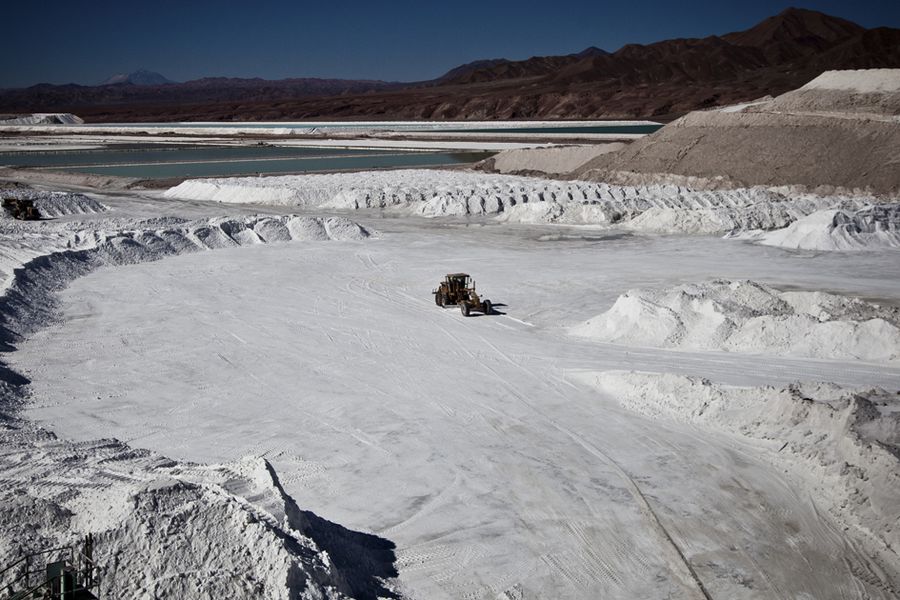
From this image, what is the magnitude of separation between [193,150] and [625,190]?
43.9 m

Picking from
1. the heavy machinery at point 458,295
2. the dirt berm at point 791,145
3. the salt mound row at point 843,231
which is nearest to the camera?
the heavy machinery at point 458,295

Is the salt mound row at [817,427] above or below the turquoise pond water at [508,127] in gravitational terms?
below

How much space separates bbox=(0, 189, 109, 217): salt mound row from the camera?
106ft

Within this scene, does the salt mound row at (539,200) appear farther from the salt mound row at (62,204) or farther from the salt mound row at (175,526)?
the salt mound row at (175,526)

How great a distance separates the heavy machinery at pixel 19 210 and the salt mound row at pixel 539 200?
310 inches

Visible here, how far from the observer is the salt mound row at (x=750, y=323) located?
568 inches

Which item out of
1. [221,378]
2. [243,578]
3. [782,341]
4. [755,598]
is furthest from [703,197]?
[243,578]

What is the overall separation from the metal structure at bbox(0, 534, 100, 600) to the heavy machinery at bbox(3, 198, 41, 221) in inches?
1061

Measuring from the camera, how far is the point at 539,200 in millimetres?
33562

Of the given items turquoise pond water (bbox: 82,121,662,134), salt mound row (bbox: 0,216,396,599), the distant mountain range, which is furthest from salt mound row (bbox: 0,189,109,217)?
the distant mountain range

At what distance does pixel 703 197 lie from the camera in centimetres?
3212

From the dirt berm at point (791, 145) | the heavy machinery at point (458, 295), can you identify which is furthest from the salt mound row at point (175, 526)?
the dirt berm at point (791, 145)

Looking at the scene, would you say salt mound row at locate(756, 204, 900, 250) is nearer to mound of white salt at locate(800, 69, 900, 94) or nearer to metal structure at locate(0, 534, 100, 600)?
mound of white salt at locate(800, 69, 900, 94)

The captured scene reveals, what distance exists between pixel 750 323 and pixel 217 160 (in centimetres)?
4900
